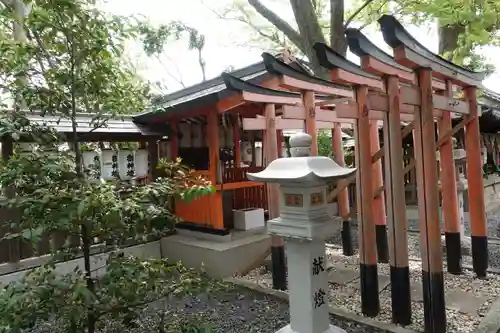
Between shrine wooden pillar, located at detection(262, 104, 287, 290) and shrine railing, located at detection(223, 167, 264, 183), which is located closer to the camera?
shrine wooden pillar, located at detection(262, 104, 287, 290)

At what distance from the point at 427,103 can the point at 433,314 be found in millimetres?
2600

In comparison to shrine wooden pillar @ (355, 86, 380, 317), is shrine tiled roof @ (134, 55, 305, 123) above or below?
above

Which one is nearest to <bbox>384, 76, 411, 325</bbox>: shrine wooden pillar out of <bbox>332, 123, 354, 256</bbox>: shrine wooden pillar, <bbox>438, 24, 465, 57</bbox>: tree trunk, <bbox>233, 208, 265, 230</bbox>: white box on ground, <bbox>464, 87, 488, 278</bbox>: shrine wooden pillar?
<bbox>464, 87, 488, 278</bbox>: shrine wooden pillar

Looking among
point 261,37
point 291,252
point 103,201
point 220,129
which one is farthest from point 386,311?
point 261,37

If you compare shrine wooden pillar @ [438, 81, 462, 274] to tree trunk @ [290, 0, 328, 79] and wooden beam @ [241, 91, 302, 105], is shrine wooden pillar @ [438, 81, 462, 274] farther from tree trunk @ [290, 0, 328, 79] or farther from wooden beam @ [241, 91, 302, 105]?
tree trunk @ [290, 0, 328, 79]

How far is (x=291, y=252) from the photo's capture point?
3738 mm

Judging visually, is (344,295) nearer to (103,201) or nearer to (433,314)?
(433,314)

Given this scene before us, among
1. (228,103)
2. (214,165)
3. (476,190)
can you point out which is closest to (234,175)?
(214,165)

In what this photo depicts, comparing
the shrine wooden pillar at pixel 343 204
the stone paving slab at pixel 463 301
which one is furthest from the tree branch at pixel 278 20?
the stone paving slab at pixel 463 301

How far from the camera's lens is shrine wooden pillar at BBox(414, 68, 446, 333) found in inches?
177

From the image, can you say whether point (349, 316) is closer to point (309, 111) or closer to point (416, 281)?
point (416, 281)

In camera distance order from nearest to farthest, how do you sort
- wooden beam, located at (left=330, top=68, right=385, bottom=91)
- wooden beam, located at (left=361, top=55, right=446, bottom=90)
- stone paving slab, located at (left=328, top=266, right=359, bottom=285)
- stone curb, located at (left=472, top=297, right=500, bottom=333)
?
1. wooden beam, located at (left=361, top=55, right=446, bottom=90)
2. stone curb, located at (left=472, top=297, right=500, bottom=333)
3. wooden beam, located at (left=330, top=68, right=385, bottom=91)
4. stone paving slab, located at (left=328, top=266, right=359, bottom=285)

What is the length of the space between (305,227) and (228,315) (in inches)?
112

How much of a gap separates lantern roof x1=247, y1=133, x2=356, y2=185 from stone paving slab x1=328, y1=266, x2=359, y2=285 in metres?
3.74
